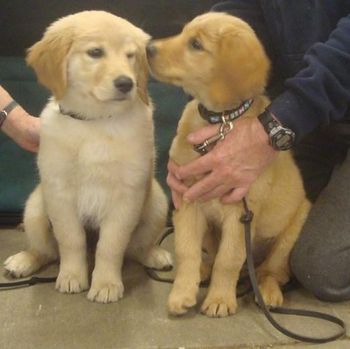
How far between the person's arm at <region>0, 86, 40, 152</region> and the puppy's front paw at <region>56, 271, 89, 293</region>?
421 millimetres

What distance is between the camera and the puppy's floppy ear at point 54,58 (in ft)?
4.72

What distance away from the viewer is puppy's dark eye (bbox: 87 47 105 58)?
143 cm

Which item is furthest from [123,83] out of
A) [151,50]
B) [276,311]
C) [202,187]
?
[276,311]

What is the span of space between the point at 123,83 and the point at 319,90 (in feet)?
1.59

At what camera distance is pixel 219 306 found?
1.44 m

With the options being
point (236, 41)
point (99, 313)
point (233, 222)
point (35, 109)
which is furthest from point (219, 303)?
point (35, 109)

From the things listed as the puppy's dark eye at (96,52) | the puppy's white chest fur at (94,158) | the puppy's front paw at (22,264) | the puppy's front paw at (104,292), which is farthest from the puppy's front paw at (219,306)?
the puppy's dark eye at (96,52)

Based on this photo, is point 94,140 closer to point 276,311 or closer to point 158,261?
point 158,261

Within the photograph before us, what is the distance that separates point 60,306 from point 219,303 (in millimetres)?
Result: 414

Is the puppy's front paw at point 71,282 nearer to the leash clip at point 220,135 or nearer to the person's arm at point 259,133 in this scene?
the person's arm at point 259,133

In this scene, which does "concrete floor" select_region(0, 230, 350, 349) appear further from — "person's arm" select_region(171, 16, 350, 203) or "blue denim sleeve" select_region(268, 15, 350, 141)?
"blue denim sleeve" select_region(268, 15, 350, 141)

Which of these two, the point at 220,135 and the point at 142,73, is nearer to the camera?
the point at 220,135

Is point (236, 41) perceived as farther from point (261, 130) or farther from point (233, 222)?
point (233, 222)

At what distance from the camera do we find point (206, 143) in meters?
1.43
